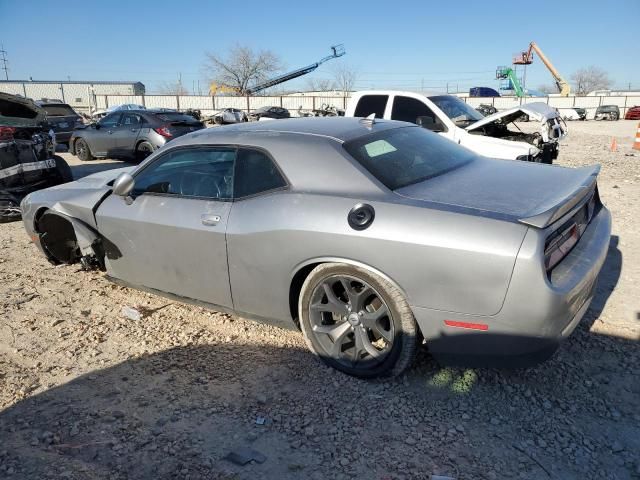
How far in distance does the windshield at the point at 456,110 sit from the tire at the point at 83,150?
9689mm

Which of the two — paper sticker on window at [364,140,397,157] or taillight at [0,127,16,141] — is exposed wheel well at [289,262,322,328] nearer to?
paper sticker on window at [364,140,397,157]

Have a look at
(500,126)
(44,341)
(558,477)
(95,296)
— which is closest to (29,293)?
(95,296)

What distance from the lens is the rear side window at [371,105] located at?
8.54 metres

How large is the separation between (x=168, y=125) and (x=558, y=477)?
1159 centimetres

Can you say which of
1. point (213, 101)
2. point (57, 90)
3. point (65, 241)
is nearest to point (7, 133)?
point (65, 241)

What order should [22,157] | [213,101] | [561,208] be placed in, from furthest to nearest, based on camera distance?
[213,101]
[22,157]
[561,208]

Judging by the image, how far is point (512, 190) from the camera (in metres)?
2.92

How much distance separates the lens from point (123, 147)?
12.4 metres

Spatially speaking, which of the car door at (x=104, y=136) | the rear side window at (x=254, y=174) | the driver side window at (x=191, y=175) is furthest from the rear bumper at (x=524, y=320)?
the car door at (x=104, y=136)

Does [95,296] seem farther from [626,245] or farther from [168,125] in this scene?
[168,125]

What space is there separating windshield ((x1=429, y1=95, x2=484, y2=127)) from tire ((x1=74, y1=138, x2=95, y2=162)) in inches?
381

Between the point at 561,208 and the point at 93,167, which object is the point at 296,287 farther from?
the point at 93,167

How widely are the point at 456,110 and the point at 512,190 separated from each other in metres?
6.17

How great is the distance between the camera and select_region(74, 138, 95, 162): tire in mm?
13469
